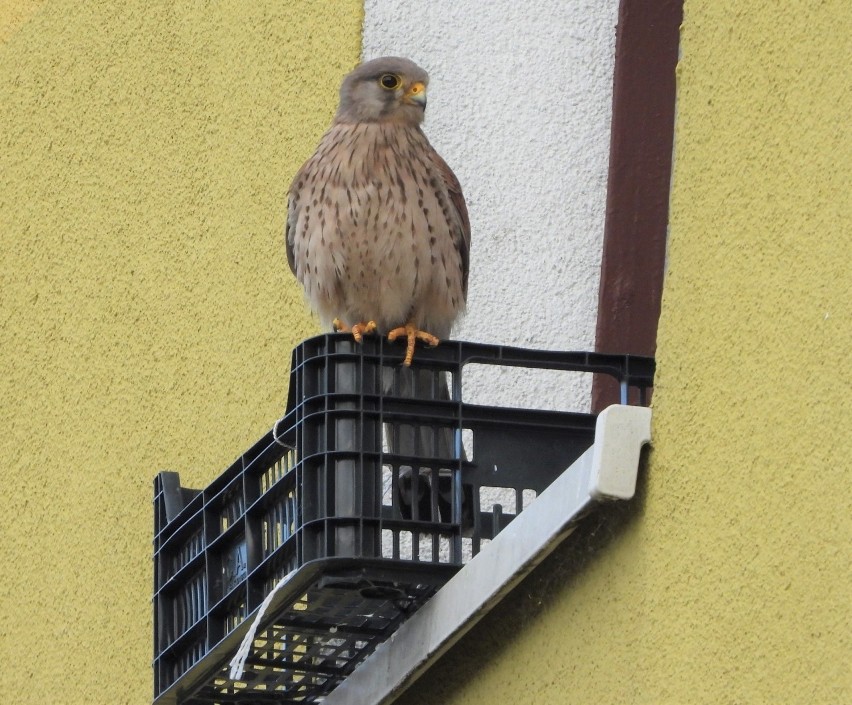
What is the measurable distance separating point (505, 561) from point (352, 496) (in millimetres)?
348

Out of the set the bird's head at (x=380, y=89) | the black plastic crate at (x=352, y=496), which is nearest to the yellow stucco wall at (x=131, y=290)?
the bird's head at (x=380, y=89)

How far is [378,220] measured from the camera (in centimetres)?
504

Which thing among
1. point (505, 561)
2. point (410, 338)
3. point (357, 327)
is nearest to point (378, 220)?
point (357, 327)

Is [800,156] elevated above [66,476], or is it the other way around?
[66,476]

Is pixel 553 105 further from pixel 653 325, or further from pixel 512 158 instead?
pixel 653 325

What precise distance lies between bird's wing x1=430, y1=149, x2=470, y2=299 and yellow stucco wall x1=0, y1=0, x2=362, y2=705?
370 mm

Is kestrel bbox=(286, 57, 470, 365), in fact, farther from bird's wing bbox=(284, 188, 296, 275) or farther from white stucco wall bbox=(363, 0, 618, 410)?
white stucco wall bbox=(363, 0, 618, 410)

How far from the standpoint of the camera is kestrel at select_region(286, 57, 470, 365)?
16.5 feet

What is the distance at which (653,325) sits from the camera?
5.77 meters

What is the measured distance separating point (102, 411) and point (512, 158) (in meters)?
1.38

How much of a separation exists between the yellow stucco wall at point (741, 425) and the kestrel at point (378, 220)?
1.64 meters

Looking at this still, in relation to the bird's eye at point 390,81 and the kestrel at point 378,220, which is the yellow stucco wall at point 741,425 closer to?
the kestrel at point 378,220

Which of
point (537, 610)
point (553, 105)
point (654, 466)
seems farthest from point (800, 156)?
point (553, 105)

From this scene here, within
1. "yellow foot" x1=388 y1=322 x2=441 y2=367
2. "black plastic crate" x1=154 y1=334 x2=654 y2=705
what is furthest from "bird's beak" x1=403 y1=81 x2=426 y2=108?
"black plastic crate" x1=154 y1=334 x2=654 y2=705
